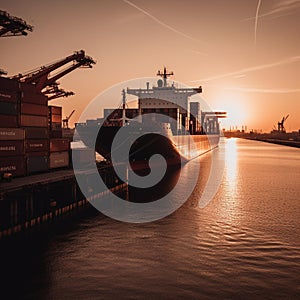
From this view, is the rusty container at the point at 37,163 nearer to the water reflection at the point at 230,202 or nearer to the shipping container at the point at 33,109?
the shipping container at the point at 33,109

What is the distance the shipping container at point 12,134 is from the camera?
17.9m

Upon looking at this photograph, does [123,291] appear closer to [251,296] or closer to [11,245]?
[251,296]

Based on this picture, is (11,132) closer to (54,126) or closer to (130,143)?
(54,126)

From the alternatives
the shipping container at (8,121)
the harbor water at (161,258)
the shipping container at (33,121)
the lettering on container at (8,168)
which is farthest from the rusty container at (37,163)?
the harbor water at (161,258)

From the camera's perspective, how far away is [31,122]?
20.4 meters

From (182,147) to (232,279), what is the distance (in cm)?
4117

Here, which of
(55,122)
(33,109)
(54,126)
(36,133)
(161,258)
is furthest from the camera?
(55,122)

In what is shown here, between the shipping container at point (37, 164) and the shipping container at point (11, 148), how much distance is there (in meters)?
0.91

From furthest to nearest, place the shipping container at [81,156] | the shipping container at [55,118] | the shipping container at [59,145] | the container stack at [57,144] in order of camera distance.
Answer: the shipping container at [81,156], the shipping container at [55,118], the container stack at [57,144], the shipping container at [59,145]

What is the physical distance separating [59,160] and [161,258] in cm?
1245

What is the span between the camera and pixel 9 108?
61.6 feet

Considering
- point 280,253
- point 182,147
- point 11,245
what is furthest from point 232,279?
point 182,147

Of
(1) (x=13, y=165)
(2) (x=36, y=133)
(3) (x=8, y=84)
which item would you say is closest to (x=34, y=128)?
(2) (x=36, y=133)

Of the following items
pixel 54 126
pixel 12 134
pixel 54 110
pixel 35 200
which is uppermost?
pixel 54 110
